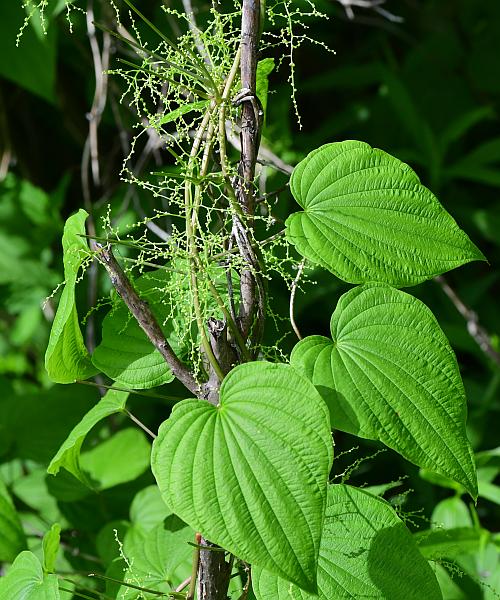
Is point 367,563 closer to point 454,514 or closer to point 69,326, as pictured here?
point 69,326

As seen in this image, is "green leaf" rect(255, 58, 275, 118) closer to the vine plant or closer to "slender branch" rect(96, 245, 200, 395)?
the vine plant

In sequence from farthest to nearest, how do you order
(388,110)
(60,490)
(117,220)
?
(388,110)
(117,220)
(60,490)

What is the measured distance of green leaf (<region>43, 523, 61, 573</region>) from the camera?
2.48ft

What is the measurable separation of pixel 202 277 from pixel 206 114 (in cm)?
14

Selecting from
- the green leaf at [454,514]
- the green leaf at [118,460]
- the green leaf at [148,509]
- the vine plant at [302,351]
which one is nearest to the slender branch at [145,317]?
the vine plant at [302,351]

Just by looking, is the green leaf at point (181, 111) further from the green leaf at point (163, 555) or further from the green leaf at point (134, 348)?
the green leaf at point (163, 555)

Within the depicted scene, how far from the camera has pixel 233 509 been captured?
1.79ft

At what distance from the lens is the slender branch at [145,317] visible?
0.66 meters

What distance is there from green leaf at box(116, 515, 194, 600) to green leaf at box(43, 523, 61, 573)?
0.25 ft

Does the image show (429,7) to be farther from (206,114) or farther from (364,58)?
(206,114)

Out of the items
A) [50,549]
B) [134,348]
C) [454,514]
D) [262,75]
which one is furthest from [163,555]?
[454,514]

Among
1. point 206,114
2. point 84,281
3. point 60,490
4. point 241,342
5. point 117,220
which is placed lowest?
point 60,490

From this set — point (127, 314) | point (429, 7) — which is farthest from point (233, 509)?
point (429, 7)

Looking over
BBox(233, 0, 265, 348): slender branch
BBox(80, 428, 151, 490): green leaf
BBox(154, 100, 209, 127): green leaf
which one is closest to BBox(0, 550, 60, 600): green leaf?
BBox(233, 0, 265, 348): slender branch
